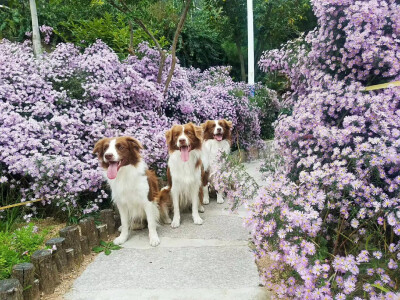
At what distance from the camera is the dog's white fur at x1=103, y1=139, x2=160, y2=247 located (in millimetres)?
3666

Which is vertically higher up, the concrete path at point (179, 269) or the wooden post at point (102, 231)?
the wooden post at point (102, 231)

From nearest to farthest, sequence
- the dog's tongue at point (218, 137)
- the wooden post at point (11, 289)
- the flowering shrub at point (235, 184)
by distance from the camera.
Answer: the wooden post at point (11, 289) < the flowering shrub at point (235, 184) < the dog's tongue at point (218, 137)

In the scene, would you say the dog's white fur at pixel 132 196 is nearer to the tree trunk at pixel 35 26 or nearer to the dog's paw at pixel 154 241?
the dog's paw at pixel 154 241

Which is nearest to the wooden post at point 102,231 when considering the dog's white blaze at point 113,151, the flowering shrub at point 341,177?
the dog's white blaze at point 113,151

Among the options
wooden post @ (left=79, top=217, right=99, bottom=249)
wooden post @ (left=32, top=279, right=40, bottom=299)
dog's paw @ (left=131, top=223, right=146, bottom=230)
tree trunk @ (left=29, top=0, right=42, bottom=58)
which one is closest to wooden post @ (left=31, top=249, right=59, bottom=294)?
wooden post @ (left=32, top=279, right=40, bottom=299)

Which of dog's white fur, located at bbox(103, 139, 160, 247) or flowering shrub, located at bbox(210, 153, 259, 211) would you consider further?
dog's white fur, located at bbox(103, 139, 160, 247)

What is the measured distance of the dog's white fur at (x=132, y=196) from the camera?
144 inches

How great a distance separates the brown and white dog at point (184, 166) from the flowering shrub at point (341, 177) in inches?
53.9

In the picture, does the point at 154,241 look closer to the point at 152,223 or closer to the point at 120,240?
the point at 152,223

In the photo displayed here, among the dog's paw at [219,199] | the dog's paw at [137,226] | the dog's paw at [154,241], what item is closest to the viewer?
the dog's paw at [154,241]

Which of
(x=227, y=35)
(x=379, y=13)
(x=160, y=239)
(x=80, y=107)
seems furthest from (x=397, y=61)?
(x=227, y=35)

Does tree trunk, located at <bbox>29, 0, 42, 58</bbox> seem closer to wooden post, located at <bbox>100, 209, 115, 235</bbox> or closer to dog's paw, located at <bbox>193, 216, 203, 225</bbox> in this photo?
wooden post, located at <bbox>100, 209, 115, 235</bbox>

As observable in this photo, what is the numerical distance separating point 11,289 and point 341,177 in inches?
91.2

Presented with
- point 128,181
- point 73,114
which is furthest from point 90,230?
point 73,114
